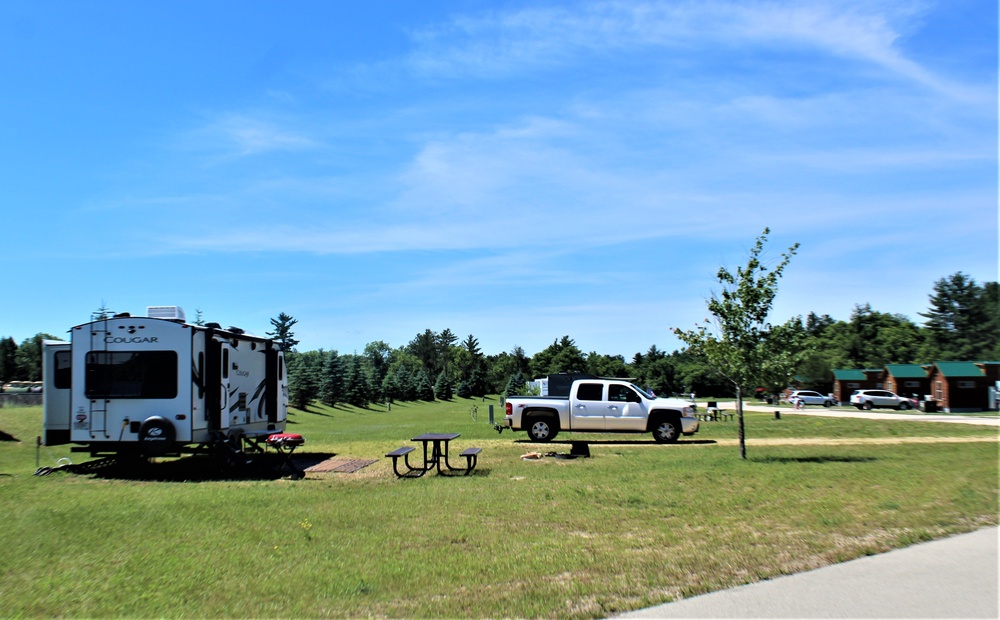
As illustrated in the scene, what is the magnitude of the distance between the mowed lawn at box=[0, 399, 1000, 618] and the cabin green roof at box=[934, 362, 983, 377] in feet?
156

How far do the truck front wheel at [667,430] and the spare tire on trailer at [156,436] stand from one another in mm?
13052

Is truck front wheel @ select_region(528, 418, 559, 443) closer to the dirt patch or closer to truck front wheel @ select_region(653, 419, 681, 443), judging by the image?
truck front wheel @ select_region(653, 419, 681, 443)

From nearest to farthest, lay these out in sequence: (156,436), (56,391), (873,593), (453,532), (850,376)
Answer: (873,593) < (453,532) < (156,436) < (56,391) < (850,376)

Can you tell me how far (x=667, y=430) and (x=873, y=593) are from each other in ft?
50.3

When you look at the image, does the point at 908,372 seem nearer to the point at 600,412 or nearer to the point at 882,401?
the point at 882,401

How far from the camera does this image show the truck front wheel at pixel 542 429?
21438 mm

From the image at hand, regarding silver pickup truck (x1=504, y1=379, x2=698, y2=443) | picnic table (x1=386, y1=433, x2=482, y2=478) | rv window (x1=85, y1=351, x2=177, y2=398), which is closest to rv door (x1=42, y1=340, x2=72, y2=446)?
rv window (x1=85, y1=351, x2=177, y2=398)

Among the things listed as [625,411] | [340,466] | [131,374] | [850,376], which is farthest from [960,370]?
[131,374]

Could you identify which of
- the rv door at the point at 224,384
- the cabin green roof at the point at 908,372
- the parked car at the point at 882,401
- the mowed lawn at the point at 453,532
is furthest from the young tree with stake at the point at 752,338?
the cabin green roof at the point at 908,372

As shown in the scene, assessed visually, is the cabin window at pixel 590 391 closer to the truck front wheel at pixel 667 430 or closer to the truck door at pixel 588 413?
the truck door at pixel 588 413

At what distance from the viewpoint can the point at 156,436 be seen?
14055 mm

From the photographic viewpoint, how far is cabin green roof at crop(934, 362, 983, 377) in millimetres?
55844

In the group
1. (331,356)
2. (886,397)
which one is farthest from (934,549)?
(886,397)

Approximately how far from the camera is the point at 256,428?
1711cm
